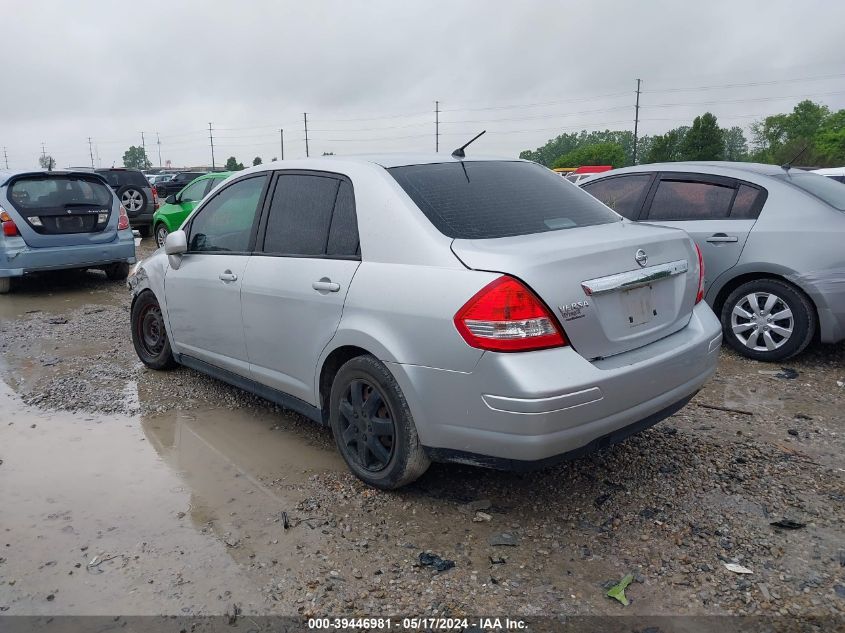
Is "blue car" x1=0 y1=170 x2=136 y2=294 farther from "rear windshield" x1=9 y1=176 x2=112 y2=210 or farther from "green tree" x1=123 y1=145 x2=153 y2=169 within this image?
"green tree" x1=123 y1=145 x2=153 y2=169

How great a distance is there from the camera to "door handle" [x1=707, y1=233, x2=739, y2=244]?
19.1ft

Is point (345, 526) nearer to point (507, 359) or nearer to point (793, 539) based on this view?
point (507, 359)

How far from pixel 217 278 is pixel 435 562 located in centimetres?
245

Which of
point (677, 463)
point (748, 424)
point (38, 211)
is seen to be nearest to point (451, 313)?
point (677, 463)

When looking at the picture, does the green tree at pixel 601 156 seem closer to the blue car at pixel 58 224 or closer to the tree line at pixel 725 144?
the tree line at pixel 725 144

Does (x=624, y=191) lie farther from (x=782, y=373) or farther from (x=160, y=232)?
(x=160, y=232)

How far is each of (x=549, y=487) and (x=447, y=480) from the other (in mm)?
548

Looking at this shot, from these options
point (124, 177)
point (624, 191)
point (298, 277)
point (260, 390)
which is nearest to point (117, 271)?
point (260, 390)

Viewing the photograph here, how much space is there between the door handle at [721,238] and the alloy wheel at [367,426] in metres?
3.86

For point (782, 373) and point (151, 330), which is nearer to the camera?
point (782, 373)

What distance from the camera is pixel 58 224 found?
30.7ft

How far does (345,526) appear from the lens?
3301mm

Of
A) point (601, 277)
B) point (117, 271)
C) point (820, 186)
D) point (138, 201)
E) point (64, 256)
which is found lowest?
point (117, 271)

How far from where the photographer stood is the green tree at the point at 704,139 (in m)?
63.5
